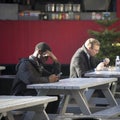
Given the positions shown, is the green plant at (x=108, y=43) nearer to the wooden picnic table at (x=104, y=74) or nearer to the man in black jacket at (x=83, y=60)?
the man in black jacket at (x=83, y=60)

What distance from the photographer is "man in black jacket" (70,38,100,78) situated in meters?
7.26

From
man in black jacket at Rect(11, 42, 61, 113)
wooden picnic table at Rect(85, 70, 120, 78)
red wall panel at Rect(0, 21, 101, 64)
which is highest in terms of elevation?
man in black jacket at Rect(11, 42, 61, 113)

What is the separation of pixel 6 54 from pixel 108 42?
2.86 m

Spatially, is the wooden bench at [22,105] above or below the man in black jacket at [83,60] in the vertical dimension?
above

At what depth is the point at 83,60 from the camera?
24.3 ft

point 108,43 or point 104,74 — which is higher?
point 104,74

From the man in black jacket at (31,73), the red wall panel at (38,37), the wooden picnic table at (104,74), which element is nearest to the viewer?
the man in black jacket at (31,73)

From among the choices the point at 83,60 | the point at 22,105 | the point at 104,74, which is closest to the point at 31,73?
the point at 22,105

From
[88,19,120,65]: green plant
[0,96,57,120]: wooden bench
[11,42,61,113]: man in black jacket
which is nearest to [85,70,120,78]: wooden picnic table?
[11,42,61,113]: man in black jacket

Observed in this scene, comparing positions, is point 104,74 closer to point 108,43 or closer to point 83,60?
point 83,60

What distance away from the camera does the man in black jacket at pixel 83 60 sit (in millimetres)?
7258

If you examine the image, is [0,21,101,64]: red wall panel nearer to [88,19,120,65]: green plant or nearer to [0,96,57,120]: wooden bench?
[88,19,120,65]: green plant

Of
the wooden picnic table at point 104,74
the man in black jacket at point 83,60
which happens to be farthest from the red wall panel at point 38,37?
the wooden picnic table at point 104,74

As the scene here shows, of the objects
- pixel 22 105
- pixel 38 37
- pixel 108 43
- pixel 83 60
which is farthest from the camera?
pixel 38 37
